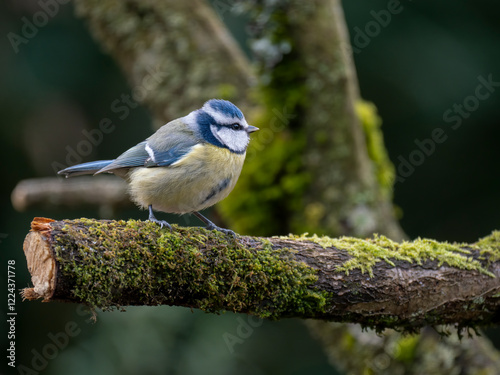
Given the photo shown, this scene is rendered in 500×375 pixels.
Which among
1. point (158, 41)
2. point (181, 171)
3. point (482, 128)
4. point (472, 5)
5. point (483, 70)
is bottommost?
point (482, 128)

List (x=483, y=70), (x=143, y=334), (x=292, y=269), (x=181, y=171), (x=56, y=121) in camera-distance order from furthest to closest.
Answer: (x=56, y=121) → (x=483, y=70) → (x=143, y=334) → (x=181, y=171) → (x=292, y=269)

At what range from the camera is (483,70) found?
5578 mm

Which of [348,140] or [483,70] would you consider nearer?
[348,140]

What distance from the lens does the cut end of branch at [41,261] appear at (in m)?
1.86

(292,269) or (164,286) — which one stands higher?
(164,286)

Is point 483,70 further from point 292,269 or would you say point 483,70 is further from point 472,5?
point 292,269

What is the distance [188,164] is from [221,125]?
35 centimetres

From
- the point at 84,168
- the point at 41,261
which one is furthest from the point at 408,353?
the point at 41,261

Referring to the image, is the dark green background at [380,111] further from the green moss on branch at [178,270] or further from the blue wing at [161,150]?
the green moss on branch at [178,270]

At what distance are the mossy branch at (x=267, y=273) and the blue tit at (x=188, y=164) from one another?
465 millimetres

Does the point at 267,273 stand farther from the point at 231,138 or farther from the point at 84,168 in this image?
the point at 84,168

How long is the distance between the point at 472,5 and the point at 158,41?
131 inches

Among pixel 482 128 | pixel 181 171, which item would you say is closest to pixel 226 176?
pixel 181 171

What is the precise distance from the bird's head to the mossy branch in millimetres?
702
